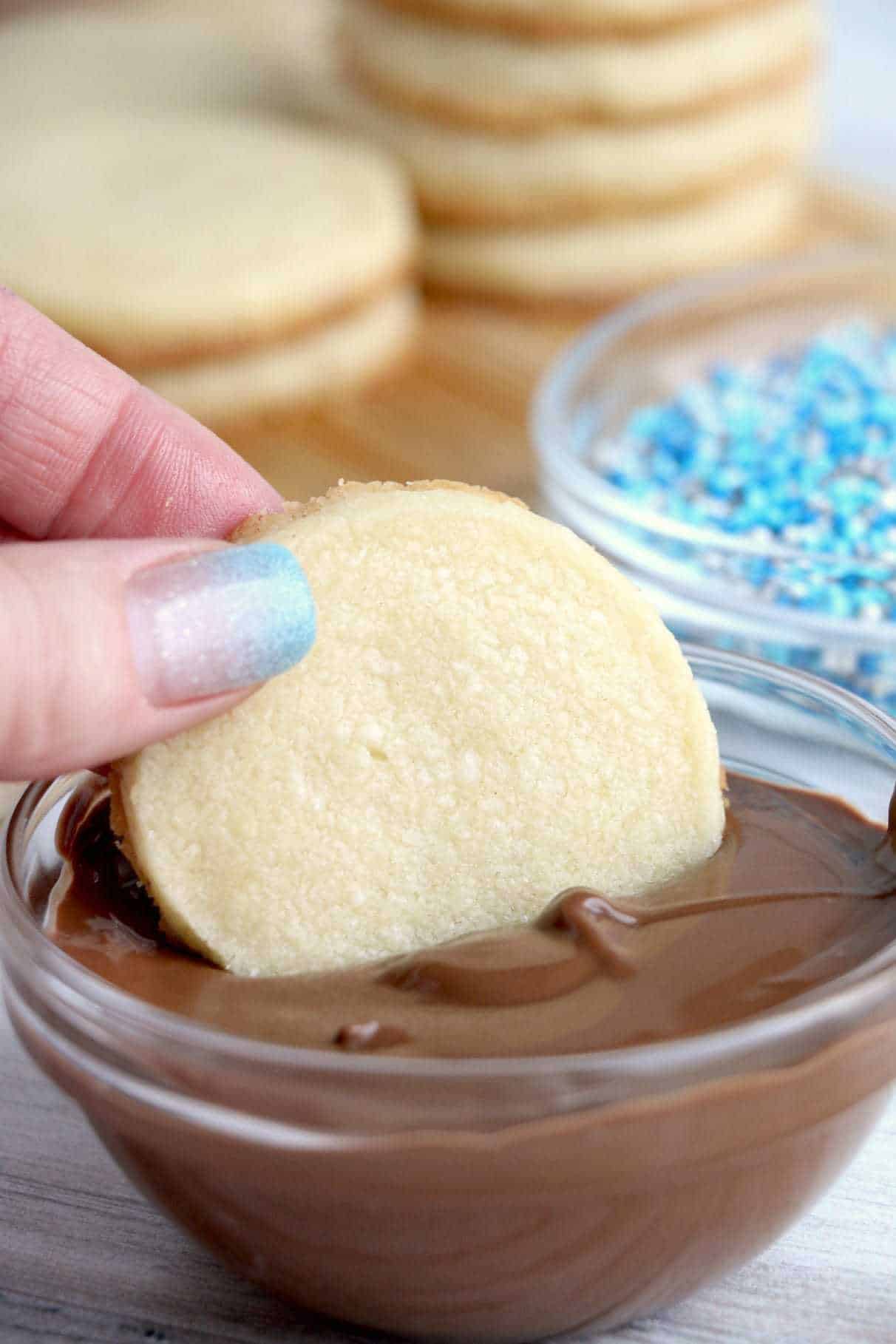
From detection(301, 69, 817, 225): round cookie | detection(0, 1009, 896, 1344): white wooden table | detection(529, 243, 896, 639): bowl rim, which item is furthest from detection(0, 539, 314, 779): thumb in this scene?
detection(301, 69, 817, 225): round cookie

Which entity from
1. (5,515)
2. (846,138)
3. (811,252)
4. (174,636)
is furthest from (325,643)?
(846,138)

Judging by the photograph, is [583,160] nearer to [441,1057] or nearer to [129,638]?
[129,638]

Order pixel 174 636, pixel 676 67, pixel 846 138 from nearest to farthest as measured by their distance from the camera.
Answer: pixel 174 636
pixel 676 67
pixel 846 138

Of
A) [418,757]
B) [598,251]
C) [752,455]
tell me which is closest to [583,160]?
[598,251]

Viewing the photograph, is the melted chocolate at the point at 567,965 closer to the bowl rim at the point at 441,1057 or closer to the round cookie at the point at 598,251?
the bowl rim at the point at 441,1057

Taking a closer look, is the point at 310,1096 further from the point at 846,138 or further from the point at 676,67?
the point at 846,138
